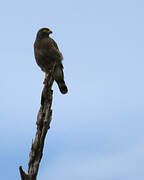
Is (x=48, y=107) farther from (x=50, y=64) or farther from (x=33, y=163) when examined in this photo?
(x=50, y=64)

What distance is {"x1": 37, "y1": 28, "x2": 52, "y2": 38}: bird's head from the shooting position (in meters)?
12.4

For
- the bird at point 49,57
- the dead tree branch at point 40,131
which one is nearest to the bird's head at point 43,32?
the bird at point 49,57

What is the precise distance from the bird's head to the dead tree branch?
378 centimetres

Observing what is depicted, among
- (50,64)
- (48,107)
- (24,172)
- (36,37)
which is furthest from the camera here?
(36,37)

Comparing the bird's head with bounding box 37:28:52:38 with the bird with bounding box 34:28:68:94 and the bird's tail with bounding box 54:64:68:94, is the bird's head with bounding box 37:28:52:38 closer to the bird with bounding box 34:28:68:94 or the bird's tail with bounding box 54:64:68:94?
the bird with bounding box 34:28:68:94

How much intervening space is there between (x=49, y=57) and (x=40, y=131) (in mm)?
3882

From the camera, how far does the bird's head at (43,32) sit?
12.4 metres

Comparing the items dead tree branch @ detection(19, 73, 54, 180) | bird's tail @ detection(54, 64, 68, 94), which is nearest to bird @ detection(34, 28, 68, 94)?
bird's tail @ detection(54, 64, 68, 94)

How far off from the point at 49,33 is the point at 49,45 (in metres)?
0.85

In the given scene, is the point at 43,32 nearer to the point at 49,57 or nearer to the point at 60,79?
the point at 49,57

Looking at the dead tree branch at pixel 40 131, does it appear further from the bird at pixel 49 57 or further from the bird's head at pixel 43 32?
the bird's head at pixel 43 32

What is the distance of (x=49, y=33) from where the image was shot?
41.2ft

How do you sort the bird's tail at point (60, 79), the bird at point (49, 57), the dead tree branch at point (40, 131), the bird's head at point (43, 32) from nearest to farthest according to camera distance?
the dead tree branch at point (40, 131) < the bird at point (49, 57) < the bird's tail at point (60, 79) < the bird's head at point (43, 32)

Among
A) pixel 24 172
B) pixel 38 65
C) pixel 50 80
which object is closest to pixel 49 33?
pixel 38 65
